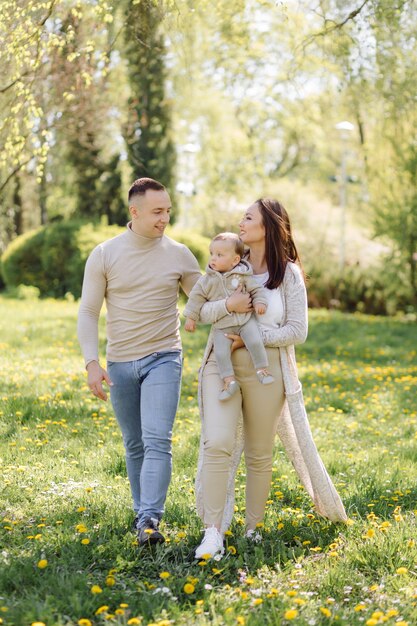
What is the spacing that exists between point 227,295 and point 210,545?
134cm

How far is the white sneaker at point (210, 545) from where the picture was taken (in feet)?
14.1

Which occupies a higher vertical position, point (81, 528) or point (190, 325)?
point (190, 325)

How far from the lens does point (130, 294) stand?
4.67m

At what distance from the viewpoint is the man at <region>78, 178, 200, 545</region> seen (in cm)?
455

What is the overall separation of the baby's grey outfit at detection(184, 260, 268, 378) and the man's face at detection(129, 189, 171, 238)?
1.35 ft

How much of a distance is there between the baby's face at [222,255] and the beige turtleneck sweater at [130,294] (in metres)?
0.40

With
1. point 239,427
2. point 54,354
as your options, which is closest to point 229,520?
point 239,427

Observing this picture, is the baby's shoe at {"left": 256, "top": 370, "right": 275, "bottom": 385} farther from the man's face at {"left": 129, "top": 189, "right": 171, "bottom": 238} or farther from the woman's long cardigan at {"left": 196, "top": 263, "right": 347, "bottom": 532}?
the man's face at {"left": 129, "top": 189, "right": 171, "bottom": 238}

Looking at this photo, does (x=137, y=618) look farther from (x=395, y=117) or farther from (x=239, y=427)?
(x=395, y=117)

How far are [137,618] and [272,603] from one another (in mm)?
639

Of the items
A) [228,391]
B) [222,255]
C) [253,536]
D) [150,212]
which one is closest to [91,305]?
[150,212]

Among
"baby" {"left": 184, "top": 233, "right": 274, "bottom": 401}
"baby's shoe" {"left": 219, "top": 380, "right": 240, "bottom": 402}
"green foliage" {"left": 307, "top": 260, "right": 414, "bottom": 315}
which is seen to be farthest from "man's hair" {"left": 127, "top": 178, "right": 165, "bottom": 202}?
"green foliage" {"left": 307, "top": 260, "right": 414, "bottom": 315}

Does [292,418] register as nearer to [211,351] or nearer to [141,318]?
[211,351]

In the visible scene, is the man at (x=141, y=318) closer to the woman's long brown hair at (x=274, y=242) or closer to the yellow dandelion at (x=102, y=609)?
the woman's long brown hair at (x=274, y=242)
